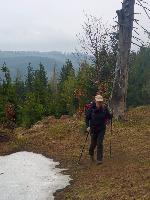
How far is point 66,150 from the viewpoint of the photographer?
1672 centimetres

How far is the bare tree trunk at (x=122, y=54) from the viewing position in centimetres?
2014

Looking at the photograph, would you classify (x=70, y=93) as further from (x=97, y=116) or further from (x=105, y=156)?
(x=97, y=116)

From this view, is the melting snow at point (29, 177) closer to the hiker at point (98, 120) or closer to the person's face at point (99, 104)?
the hiker at point (98, 120)

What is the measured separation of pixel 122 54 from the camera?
20.7 metres

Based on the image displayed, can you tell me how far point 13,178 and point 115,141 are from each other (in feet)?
19.8

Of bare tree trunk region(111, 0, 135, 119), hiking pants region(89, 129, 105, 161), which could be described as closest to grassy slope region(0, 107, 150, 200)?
hiking pants region(89, 129, 105, 161)

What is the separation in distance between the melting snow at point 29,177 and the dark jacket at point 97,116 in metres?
1.86

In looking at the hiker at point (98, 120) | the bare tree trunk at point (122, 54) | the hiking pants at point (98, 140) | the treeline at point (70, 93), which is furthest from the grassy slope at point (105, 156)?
the treeline at point (70, 93)

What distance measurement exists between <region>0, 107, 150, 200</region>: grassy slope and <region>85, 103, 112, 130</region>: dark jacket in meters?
1.25

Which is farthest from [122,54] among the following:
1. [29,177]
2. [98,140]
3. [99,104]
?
[29,177]

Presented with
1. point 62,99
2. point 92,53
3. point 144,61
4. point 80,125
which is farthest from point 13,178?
point 62,99

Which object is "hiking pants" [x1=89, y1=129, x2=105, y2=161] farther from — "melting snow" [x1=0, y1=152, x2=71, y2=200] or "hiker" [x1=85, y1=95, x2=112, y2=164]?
"melting snow" [x1=0, y1=152, x2=71, y2=200]

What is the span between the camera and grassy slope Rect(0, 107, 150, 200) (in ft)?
34.3

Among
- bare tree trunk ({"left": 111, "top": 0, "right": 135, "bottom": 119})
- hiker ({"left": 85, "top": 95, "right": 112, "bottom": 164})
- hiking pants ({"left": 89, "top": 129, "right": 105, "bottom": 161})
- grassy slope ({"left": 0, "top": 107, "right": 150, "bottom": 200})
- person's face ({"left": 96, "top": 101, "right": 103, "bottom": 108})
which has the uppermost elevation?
bare tree trunk ({"left": 111, "top": 0, "right": 135, "bottom": 119})
